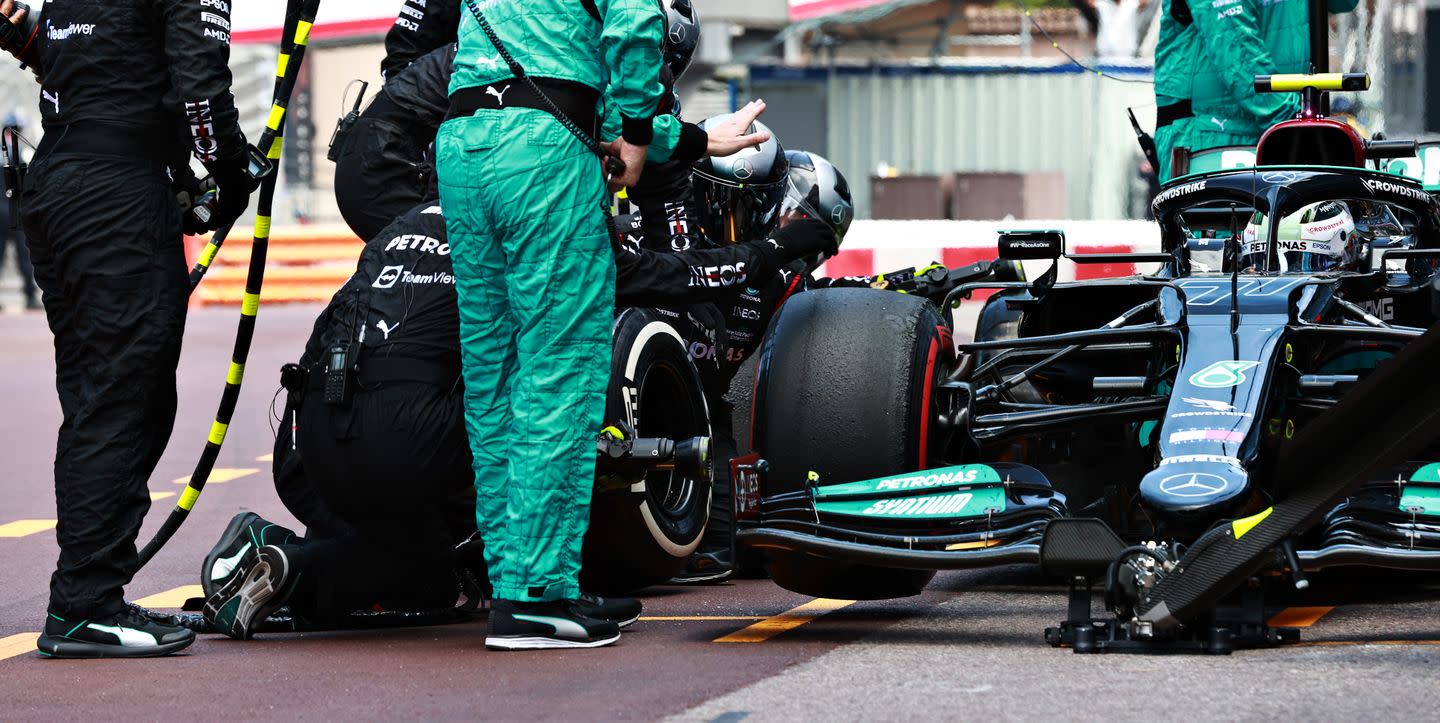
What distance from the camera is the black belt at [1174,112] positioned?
9.21 meters

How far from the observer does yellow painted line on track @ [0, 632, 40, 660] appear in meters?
5.73

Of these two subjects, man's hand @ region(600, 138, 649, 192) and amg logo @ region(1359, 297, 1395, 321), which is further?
amg logo @ region(1359, 297, 1395, 321)

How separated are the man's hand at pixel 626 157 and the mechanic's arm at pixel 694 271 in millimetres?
176

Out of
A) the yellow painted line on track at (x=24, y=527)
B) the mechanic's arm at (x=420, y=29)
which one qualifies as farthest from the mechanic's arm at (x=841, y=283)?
the yellow painted line on track at (x=24, y=527)

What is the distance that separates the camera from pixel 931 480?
538 centimetres

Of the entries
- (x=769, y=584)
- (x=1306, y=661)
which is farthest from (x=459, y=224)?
(x=1306, y=661)

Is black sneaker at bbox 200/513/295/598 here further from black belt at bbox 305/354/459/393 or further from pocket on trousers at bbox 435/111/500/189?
pocket on trousers at bbox 435/111/500/189

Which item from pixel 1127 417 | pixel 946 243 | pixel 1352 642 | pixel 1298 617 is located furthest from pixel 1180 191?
pixel 946 243

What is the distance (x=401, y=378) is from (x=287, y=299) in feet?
60.2

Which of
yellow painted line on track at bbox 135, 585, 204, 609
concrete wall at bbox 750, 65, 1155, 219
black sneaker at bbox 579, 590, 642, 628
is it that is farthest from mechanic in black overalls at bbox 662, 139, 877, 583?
concrete wall at bbox 750, 65, 1155, 219

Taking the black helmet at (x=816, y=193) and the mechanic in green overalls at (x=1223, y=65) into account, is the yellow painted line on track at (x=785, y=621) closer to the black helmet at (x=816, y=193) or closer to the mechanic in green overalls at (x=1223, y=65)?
the black helmet at (x=816, y=193)

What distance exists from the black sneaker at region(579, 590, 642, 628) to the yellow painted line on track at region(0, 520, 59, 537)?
11.0 feet

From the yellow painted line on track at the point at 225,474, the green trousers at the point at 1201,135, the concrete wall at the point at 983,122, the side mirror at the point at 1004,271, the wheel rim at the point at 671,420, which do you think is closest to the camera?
the wheel rim at the point at 671,420

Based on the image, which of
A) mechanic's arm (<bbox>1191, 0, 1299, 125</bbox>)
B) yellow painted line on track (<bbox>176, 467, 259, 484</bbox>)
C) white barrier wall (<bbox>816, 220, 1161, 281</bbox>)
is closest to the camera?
mechanic's arm (<bbox>1191, 0, 1299, 125</bbox>)
